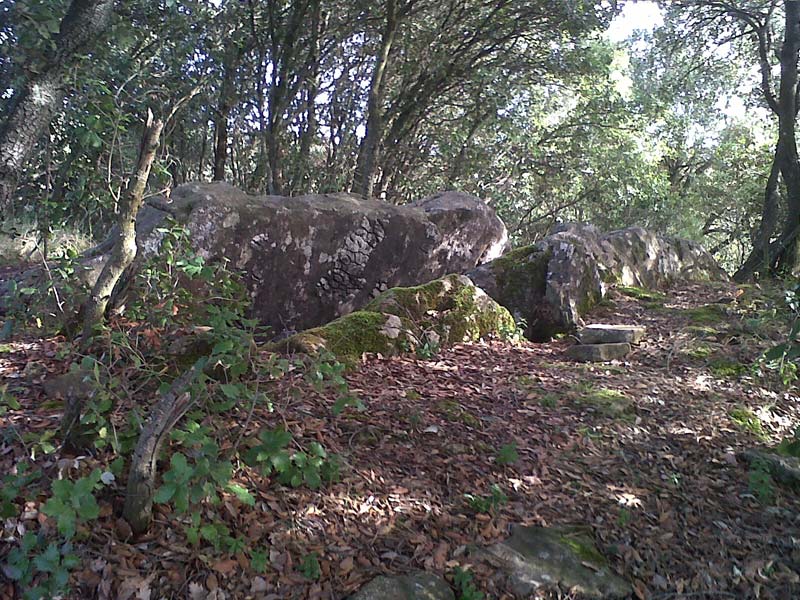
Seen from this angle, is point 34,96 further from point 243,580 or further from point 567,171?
point 567,171

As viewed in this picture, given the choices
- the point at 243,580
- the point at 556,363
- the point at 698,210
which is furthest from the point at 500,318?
the point at 698,210

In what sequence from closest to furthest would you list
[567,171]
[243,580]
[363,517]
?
[243,580] → [363,517] → [567,171]

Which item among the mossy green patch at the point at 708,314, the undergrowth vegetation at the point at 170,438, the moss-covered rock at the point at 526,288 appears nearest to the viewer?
the undergrowth vegetation at the point at 170,438

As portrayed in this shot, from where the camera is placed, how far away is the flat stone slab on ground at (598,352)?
6.41 meters

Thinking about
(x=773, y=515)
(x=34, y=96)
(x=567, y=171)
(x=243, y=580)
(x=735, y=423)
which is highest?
(x=567, y=171)

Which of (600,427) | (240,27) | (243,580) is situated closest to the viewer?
(243,580)

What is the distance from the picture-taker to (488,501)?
12.0 ft

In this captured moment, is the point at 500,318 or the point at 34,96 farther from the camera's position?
the point at 500,318

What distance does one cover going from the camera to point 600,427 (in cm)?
480

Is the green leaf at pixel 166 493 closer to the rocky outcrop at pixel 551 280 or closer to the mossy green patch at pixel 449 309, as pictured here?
the mossy green patch at pixel 449 309

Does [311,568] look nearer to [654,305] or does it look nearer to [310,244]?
[310,244]

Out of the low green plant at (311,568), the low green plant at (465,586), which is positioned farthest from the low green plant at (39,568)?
the low green plant at (465,586)

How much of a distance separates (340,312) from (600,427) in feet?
11.9

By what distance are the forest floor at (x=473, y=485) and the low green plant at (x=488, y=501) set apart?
1 cm
